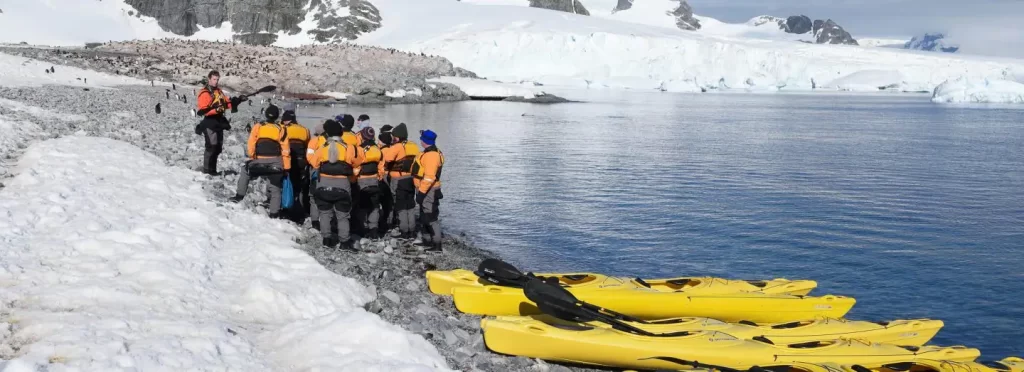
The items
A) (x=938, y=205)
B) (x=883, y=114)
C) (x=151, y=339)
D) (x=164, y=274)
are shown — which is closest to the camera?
(x=151, y=339)

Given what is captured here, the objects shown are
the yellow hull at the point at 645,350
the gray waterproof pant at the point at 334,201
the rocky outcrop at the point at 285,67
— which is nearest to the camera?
the yellow hull at the point at 645,350

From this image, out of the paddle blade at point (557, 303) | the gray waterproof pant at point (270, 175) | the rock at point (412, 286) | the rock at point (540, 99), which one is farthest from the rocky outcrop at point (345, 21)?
the paddle blade at point (557, 303)

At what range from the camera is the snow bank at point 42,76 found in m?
32.6

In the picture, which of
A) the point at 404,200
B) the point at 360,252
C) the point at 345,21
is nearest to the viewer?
the point at 360,252

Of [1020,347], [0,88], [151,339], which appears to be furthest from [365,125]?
[0,88]

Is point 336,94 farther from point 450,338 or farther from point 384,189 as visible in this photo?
point 450,338

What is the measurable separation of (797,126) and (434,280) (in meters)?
41.8

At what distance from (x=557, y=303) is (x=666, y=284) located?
2.58m

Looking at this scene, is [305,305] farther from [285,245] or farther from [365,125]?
[365,125]

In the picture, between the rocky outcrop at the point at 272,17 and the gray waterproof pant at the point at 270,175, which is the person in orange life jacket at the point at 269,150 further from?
the rocky outcrop at the point at 272,17

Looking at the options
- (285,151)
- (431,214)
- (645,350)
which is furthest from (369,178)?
(645,350)

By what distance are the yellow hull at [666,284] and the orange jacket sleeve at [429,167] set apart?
5.62 feet

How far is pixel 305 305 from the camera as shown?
8172 millimetres

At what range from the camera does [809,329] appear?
875cm
